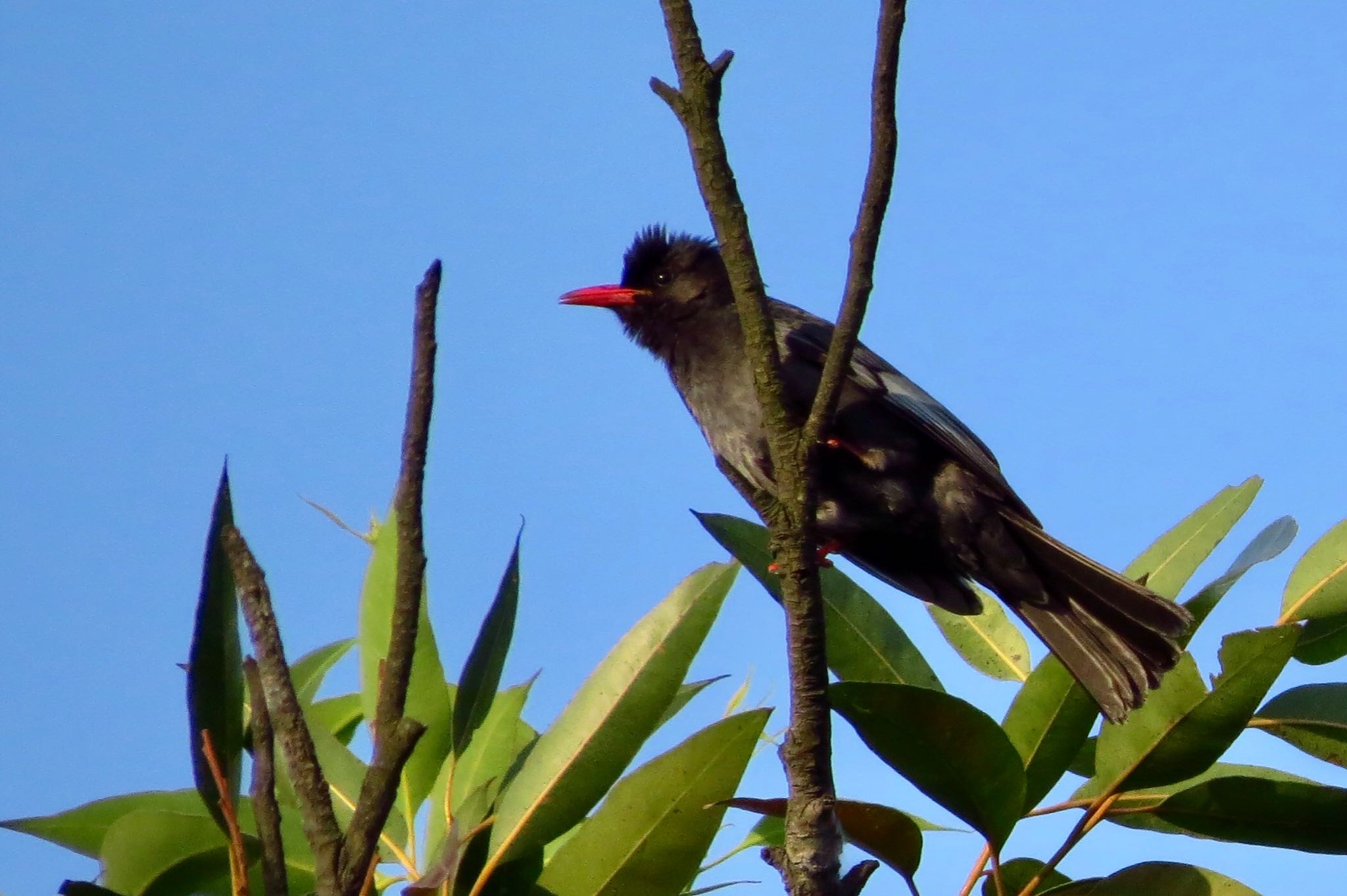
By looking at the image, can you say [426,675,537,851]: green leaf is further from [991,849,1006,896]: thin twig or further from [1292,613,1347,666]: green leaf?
[1292,613,1347,666]: green leaf

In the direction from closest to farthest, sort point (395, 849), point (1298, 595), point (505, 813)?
point (505, 813), point (395, 849), point (1298, 595)

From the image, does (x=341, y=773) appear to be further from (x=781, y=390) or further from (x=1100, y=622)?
(x=1100, y=622)

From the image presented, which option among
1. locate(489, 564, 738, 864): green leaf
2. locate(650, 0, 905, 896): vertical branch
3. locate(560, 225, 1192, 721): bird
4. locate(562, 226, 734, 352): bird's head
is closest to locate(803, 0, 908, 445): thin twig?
locate(650, 0, 905, 896): vertical branch

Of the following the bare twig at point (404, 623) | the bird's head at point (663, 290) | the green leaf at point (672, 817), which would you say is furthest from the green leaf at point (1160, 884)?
the bird's head at point (663, 290)

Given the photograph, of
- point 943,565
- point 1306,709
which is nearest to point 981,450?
point 943,565

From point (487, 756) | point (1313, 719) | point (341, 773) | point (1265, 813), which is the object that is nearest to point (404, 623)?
point (341, 773)

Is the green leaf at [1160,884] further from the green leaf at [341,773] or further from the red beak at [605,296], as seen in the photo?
the red beak at [605,296]

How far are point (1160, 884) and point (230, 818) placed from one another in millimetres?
1899

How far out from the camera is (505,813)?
3.01m

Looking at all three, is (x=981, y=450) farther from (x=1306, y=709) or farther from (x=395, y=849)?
(x=395, y=849)

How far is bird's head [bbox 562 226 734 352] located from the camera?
19.9 ft

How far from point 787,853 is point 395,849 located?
0.97 metres

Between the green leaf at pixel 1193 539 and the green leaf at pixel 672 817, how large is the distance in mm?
1762

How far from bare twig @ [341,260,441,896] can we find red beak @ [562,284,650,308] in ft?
13.3
